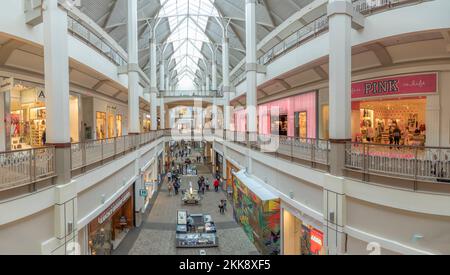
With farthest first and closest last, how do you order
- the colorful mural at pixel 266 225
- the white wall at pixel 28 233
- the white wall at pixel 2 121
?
the colorful mural at pixel 266 225
the white wall at pixel 2 121
the white wall at pixel 28 233

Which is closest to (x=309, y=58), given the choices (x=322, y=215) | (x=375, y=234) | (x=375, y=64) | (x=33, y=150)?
(x=375, y=64)

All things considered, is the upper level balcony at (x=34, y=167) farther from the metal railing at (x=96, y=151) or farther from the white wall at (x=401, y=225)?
the white wall at (x=401, y=225)

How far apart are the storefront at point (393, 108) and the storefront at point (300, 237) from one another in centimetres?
544

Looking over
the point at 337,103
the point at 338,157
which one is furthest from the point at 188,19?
the point at 338,157

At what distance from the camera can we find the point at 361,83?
12859 millimetres

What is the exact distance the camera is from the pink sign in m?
10.3

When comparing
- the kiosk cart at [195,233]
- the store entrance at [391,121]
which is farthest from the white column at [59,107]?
the store entrance at [391,121]

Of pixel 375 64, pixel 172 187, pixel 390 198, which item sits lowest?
pixel 172 187

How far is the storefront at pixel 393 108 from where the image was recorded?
1077cm

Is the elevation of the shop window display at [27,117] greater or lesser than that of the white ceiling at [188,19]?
lesser

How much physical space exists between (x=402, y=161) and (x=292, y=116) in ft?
47.3
